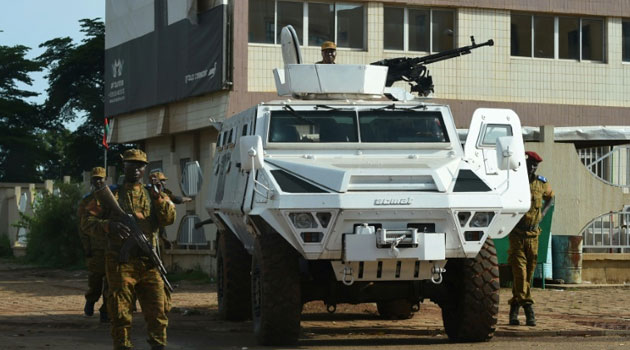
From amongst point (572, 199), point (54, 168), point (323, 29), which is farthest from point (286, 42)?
point (54, 168)

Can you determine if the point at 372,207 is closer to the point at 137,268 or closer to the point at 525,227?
the point at 137,268

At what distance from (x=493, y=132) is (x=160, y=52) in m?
18.1

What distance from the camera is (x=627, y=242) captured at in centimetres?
2005

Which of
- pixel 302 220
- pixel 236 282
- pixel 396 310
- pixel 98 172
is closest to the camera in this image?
pixel 302 220

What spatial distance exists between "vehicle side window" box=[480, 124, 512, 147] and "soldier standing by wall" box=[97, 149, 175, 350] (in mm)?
4141

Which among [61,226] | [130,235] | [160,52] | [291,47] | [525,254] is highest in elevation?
[160,52]

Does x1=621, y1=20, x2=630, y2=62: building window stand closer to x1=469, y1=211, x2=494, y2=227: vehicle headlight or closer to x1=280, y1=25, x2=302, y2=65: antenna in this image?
x1=280, y1=25, x2=302, y2=65: antenna

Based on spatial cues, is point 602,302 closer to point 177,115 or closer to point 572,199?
point 572,199

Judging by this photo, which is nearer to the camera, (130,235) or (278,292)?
(130,235)

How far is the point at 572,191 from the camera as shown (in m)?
19.7

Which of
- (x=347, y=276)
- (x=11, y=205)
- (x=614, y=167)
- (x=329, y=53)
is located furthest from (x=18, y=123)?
(x=347, y=276)

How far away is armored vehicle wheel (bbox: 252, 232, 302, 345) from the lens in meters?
11.3

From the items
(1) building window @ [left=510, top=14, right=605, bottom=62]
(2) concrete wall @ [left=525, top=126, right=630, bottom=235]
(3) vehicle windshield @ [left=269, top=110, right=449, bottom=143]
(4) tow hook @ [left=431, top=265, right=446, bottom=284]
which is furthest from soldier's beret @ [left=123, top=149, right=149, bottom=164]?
(1) building window @ [left=510, top=14, right=605, bottom=62]

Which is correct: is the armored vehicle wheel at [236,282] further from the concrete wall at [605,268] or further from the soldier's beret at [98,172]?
the concrete wall at [605,268]
